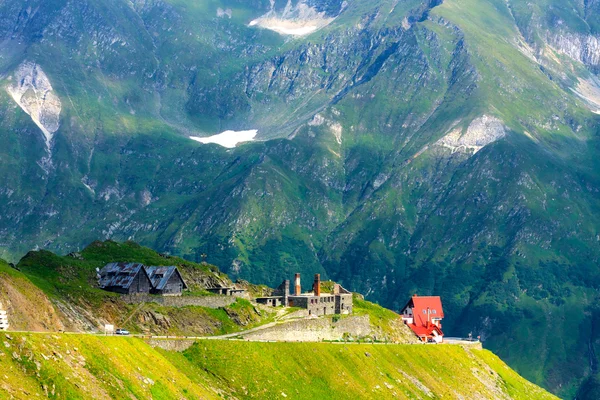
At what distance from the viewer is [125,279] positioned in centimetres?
14512

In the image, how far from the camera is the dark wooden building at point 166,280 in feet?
485

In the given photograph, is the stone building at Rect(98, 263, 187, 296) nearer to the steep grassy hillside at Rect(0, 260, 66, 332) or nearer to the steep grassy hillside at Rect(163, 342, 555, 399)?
the steep grassy hillside at Rect(163, 342, 555, 399)

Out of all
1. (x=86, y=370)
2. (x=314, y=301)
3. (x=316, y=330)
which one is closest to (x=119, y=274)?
(x=316, y=330)

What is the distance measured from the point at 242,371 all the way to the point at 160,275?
27373 mm

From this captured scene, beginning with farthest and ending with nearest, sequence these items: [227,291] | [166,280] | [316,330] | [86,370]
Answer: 1. [316,330]
2. [227,291]
3. [166,280]
4. [86,370]

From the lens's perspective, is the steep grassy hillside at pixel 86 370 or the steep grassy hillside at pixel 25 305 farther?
the steep grassy hillside at pixel 25 305

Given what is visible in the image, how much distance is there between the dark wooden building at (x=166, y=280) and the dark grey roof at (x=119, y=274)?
3.65 meters

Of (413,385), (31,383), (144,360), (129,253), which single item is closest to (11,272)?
(144,360)

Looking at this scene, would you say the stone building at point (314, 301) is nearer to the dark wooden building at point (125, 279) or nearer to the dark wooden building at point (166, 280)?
the dark wooden building at point (166, 280)

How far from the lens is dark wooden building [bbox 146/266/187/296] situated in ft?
485

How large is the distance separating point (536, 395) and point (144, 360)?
107 metres

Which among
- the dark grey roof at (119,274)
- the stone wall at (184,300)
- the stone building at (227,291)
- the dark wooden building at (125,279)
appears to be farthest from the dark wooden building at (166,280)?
the stone building at (227,291)

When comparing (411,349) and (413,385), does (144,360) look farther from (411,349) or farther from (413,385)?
(411,349)

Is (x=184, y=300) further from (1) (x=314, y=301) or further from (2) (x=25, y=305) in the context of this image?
(2) (x=25, y=305)
